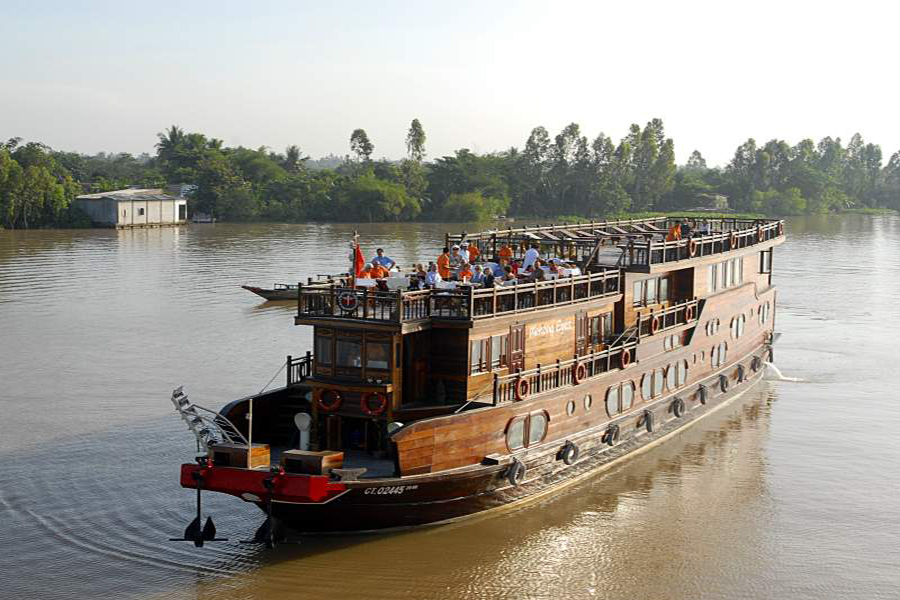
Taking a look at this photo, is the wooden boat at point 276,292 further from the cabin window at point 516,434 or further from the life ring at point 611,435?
the cabin window at point 516,434

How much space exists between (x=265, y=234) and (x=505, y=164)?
31990 millimetres

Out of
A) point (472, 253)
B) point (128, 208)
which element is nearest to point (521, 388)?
point (472, 253)

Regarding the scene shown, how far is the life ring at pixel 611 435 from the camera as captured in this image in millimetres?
20234

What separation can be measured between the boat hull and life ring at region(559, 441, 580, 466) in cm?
7

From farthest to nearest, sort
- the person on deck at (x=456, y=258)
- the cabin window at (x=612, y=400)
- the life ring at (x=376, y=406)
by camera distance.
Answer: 1. the person on deck at (x=456, y=258)
2. the cabin window at (x=612, y=400)
3. the life ring at (x=376, y=406)

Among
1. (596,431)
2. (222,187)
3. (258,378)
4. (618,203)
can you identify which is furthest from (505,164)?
(596,431)

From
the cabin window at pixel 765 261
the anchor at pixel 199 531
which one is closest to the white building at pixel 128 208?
the cabin window at pixel 765 261

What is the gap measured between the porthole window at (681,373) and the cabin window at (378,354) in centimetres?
873

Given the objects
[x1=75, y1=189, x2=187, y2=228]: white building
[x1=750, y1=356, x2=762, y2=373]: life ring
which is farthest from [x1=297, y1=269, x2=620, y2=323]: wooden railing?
[x1=75, y1=189, x2=187, y2=228]: white building

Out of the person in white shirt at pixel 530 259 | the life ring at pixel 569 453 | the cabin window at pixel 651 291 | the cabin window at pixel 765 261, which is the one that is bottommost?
the life ring at pixel 569 453

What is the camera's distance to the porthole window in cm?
2322

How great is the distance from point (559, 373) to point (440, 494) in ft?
11.2

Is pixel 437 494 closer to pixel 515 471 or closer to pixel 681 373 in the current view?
pixel 515 471

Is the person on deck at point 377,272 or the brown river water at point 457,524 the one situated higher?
the person on deck at point 377,272
